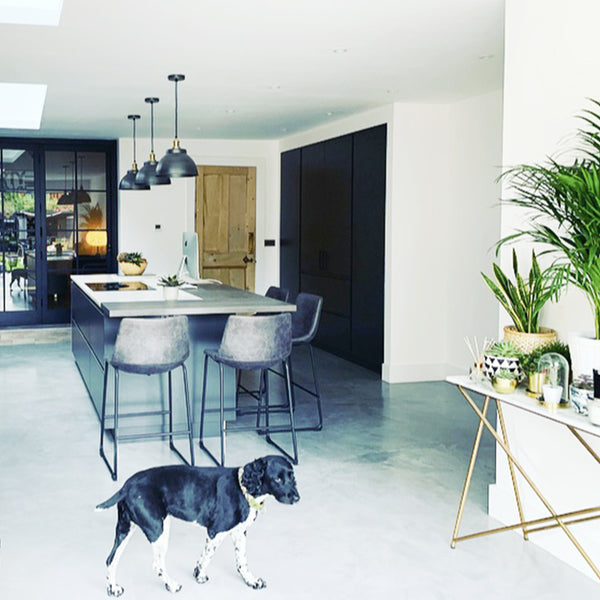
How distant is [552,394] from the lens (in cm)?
313

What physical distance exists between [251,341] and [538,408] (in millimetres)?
2117

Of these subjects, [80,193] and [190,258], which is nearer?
[190,258]

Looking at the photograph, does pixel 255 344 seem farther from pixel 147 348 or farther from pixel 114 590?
pixel 114 590

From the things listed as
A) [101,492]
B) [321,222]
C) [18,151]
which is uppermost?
[18,151]

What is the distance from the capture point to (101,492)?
4387mm

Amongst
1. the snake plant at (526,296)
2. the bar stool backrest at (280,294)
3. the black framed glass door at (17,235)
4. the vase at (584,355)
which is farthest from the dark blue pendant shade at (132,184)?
the vase at (584,355)

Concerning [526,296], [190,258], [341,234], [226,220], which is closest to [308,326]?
[190,258]

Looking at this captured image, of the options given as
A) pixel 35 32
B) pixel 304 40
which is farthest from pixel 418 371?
pixel 35 32

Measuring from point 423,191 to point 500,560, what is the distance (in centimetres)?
445

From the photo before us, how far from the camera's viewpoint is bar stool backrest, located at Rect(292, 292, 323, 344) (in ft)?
19.1

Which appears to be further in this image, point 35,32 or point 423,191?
point 423,191

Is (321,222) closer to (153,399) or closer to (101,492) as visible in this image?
(153,399)

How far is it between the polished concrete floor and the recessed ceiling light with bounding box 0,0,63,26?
258 cm

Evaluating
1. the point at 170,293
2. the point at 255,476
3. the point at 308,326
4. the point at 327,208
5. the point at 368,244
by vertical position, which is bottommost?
the point at 255,476
